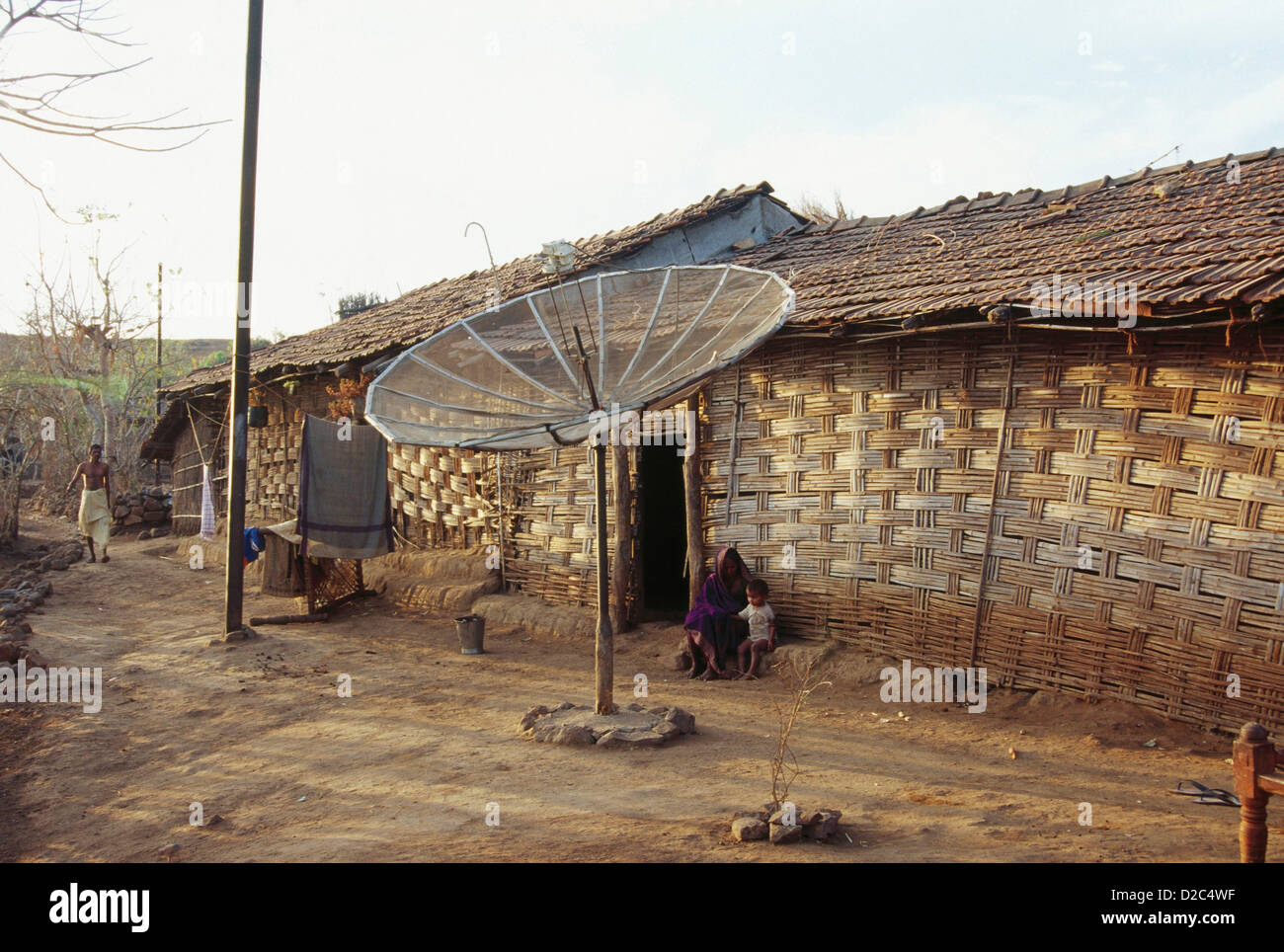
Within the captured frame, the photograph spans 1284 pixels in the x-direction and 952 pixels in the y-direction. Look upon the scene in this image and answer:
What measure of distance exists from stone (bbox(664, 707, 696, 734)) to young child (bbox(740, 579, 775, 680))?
62.7 inches

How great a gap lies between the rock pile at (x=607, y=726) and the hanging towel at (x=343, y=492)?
4.85 metres

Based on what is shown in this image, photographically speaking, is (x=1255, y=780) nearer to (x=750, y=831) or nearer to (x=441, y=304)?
(x=750, y=831)

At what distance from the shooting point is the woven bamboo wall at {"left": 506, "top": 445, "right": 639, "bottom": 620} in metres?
9.53

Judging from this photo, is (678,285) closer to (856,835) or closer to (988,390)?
Answer: (988,390)

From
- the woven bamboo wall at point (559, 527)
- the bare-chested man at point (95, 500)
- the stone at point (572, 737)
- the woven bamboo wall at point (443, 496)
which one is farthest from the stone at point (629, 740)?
the bare-chested man at point (95, 500)

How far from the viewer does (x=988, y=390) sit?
6797 mm

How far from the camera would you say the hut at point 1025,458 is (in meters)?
5.52

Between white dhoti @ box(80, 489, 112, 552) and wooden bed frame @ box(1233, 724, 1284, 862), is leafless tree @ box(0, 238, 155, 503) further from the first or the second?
wooden bed frame @ box(1233, 724, 1284, 862)

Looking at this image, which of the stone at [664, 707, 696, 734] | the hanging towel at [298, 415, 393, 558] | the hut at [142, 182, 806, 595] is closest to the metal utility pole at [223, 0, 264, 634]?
the hanging towel at [298, 415, 393, 558]

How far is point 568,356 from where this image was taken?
23.3 ft

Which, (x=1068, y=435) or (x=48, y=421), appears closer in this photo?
(x=1068, y=435)
